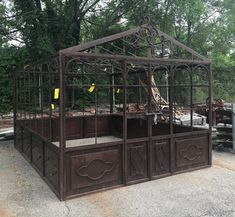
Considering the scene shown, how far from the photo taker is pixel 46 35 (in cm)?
968

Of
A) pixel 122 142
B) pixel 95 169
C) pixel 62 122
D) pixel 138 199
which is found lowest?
pixel 138 199

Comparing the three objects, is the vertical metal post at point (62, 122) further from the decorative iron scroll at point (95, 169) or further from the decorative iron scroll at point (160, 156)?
the decorative iron scroll at point (160, 156)

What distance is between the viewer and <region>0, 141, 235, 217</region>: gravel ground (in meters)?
3.03

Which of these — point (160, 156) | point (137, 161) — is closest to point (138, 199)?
point (137, 161)

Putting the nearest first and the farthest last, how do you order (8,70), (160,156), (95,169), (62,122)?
1. (62,122)
2. (95,169)
3. (160,156)
4. (8,70)

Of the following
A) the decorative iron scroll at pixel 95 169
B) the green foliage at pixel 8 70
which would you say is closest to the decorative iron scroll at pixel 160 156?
the decorative iron scroll at pixel 95 169

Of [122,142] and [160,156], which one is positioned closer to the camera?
[122,142]

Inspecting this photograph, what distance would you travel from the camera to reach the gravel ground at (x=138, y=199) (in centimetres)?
303

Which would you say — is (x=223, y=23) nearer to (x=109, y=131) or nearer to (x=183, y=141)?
(x=109, y=131)

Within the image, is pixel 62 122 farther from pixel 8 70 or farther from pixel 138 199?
pixel 8 70

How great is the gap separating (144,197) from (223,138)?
3.71m

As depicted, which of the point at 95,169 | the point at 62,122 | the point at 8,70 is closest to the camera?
the point at 62,122

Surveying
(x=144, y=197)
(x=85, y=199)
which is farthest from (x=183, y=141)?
(x=85, y=199)

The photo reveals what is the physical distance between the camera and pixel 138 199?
3389mm
